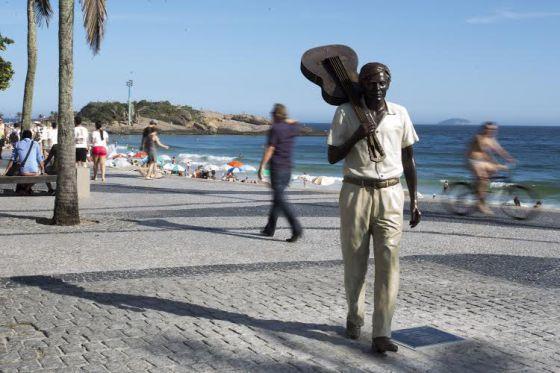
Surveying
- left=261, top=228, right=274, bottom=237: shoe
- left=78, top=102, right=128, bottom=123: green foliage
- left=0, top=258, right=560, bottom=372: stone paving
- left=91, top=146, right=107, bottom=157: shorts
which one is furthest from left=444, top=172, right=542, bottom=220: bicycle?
left=78, top=102, right=128, bottom=123: green foliage

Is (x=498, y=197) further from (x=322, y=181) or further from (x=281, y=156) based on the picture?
(x=322, y=181)

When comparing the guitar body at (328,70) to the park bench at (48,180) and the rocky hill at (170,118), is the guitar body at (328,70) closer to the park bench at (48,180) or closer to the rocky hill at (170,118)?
the park bench at (48,180)

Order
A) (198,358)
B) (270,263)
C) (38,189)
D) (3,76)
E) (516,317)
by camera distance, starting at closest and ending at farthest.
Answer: (198,358) → (516,317) → (270,263) → (38,189) → (3,76)

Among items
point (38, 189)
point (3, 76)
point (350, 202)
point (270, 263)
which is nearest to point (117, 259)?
point (270, 263)

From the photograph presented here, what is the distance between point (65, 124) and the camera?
10141 millimetres

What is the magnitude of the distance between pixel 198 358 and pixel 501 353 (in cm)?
194

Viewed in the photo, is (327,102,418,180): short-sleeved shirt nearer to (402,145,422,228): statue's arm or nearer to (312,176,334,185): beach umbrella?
(402,145,422,228): statue's arm

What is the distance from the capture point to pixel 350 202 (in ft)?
15.2

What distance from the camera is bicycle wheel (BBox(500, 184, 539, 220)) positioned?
41.9 feet

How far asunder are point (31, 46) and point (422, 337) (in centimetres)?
1861

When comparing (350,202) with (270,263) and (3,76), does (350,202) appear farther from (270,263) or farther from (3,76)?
(3,76)

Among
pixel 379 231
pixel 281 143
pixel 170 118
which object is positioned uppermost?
pixel 170 118

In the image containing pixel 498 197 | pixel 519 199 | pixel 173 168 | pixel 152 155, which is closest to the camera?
pixel 498 197

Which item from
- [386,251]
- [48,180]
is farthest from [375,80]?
[48,180]
